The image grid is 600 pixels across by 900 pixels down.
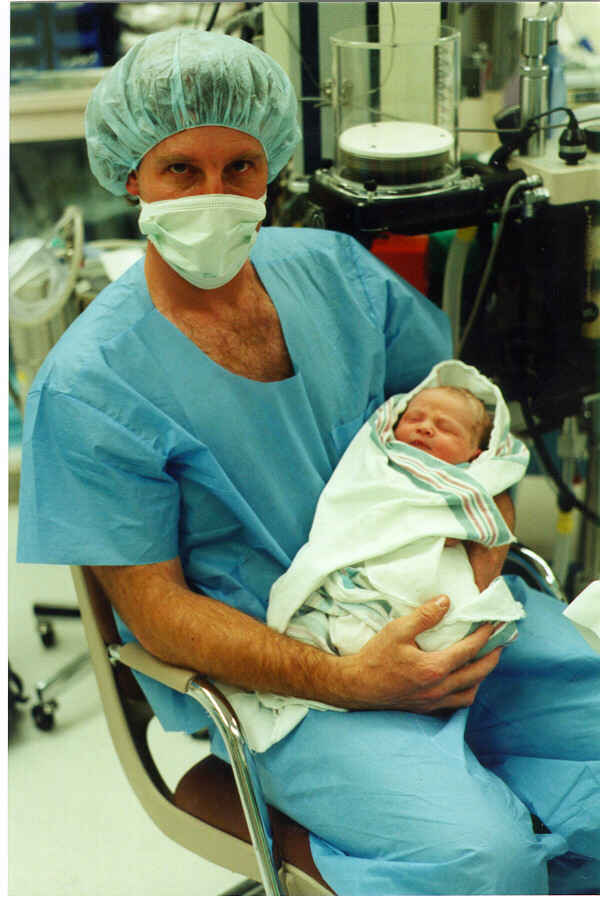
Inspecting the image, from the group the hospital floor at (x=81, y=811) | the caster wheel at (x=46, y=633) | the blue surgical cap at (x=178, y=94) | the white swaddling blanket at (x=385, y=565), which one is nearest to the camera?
the blue surgical cap at (x=178, y=94)

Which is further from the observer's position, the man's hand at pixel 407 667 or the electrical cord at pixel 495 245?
the electrical cord at pixel 495 245

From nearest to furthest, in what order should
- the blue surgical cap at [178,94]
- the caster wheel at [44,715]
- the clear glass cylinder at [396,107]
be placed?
the blue surgical cap at [178,94] < the clear glass cylinder at [396,107] < the caster wheel at [44,715]

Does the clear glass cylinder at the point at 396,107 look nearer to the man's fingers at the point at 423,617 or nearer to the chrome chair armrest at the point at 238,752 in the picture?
the man's fingers at the point at 423,617

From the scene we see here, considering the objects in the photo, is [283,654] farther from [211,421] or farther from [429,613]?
[211,421]

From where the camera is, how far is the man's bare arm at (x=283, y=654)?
122 cm

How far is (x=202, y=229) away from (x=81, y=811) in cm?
141

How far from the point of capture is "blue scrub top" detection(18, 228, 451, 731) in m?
1.22

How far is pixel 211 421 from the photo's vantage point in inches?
51.4

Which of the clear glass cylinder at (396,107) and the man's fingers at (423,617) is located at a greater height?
the clear glass cylinder at (396,107)

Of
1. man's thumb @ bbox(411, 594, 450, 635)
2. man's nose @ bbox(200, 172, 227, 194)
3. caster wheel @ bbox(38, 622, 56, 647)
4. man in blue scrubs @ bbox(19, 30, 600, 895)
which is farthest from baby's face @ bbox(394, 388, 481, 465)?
caster wheel @ bbox(38, 622, 56, 647)

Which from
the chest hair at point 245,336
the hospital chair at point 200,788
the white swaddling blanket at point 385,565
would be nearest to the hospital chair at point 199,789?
the hospital chair at point 200,788

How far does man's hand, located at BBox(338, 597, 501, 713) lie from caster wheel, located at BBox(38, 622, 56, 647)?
1.45 meters

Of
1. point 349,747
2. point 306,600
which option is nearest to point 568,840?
point 349,747

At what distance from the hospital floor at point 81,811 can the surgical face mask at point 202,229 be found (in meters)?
0.78
